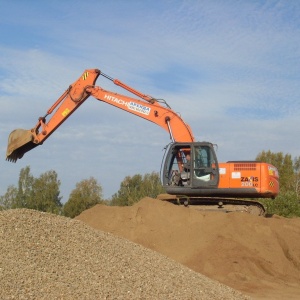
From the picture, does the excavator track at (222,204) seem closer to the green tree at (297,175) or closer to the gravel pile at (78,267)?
the gravel pile at (78,267)

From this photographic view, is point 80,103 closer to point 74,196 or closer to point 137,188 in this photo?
point 74,196

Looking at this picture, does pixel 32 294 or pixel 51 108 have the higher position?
pixel 51 108

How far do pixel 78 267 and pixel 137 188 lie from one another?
29.1 meters

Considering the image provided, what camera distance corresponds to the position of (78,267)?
8.46 m

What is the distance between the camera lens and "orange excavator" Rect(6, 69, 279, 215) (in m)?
16.0

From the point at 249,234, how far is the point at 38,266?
771 centimetres

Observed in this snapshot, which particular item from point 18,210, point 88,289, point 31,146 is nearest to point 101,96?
point 31,146

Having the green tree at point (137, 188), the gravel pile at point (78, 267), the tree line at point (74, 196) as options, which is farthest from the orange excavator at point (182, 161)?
the green tree at point (137, 188)

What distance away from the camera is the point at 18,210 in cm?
1070

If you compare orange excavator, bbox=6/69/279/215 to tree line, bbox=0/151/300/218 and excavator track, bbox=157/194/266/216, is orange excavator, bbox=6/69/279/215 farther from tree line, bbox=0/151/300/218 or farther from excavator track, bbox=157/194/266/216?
tree line, bbox=0/151/300/218

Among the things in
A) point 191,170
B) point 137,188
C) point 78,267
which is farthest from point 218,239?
point 137,188

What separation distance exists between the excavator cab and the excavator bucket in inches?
173

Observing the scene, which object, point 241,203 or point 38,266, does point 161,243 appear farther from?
point 38,266

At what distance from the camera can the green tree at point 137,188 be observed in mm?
34594
